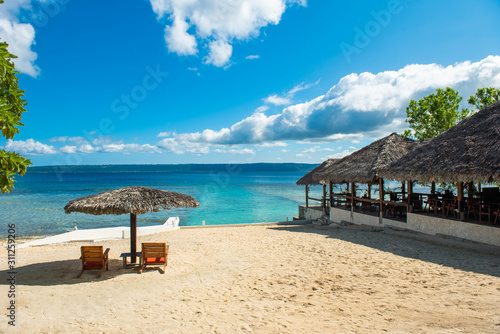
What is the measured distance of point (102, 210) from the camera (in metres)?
6.46

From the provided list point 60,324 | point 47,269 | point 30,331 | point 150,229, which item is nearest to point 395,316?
point 60,324

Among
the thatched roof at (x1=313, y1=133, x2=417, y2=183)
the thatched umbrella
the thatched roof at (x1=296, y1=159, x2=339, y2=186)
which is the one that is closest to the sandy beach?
the thatched umbrella

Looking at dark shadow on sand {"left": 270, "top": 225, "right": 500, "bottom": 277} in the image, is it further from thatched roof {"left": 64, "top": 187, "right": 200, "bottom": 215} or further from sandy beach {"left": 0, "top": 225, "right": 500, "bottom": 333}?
thatched roof {"left": 64, "top": 187, "right": 200, "bottom": 215}

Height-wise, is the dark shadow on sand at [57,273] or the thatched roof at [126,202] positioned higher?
the thatched roof at [126,202]

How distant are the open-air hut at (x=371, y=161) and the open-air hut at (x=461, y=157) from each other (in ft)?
2.03

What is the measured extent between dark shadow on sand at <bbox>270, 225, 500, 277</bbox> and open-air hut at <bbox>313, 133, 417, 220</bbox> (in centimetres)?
233

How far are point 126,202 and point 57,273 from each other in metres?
2.30

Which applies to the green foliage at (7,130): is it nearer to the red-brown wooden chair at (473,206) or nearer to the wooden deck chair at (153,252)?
the wooden deck chair at (153,252)

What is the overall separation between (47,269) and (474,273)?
9.37 metres

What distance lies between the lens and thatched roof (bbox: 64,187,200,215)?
21.1 feet

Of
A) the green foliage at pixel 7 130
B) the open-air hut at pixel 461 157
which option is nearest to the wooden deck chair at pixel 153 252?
the green foliage at pixel 7 130

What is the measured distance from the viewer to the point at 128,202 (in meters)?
6.52

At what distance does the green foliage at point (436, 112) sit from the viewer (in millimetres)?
16578

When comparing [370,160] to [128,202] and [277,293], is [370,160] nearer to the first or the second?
[277,293]
